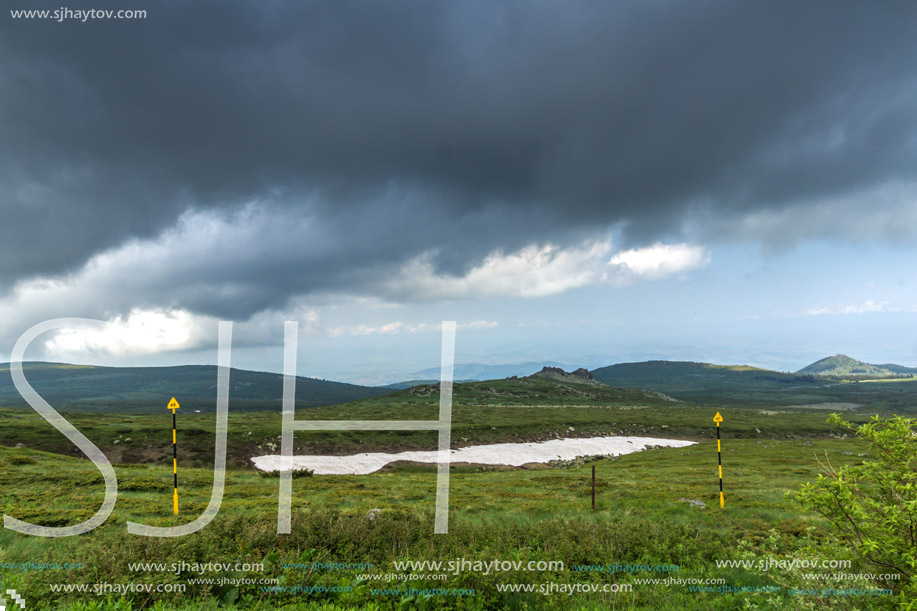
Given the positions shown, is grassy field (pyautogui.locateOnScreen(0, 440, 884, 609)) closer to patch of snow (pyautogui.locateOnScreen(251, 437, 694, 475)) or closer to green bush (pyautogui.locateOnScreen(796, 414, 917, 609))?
green bush (pyautogui.locateOnScreen(796, 414, 917, 609))

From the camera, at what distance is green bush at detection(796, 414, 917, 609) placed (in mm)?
7375

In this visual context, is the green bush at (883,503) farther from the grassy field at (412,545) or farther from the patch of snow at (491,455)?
the patch of snow at (491,455)

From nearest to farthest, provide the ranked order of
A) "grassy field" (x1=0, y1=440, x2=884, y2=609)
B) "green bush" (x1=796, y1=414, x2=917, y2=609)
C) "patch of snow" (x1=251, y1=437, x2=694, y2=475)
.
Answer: "green bush" (x1=796, y1=414, x2=917, y2=609)
"grassy field" (x1=0, y1=440, x2=884, y2=609)
"patch of snow" (x1=251, y1=437, x2=694, y2=475)

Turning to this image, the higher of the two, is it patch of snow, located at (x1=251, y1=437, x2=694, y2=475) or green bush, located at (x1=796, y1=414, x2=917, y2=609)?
green bush, located at (x1=796, y1=414, x2=917, y2=609)

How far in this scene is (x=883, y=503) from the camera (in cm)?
789

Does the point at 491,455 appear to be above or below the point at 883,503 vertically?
below

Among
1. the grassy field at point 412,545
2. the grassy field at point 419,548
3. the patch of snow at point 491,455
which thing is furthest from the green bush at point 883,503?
the patch of snow at point 491,455

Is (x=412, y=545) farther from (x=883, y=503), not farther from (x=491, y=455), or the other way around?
(x=491, y=455)

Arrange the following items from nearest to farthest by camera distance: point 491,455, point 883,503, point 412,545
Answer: point 883,503 < point 412,545 < point 491,455

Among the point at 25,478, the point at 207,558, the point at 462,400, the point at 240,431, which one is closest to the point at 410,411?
the point at 462,400

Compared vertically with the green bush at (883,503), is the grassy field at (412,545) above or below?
below

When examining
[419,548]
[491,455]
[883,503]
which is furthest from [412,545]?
[491,455]

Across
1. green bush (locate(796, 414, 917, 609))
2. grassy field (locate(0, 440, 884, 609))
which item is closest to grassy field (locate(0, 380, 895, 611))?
grassy field (locate(0, 440, 884, 609))

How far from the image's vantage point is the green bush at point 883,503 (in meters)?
7.38
